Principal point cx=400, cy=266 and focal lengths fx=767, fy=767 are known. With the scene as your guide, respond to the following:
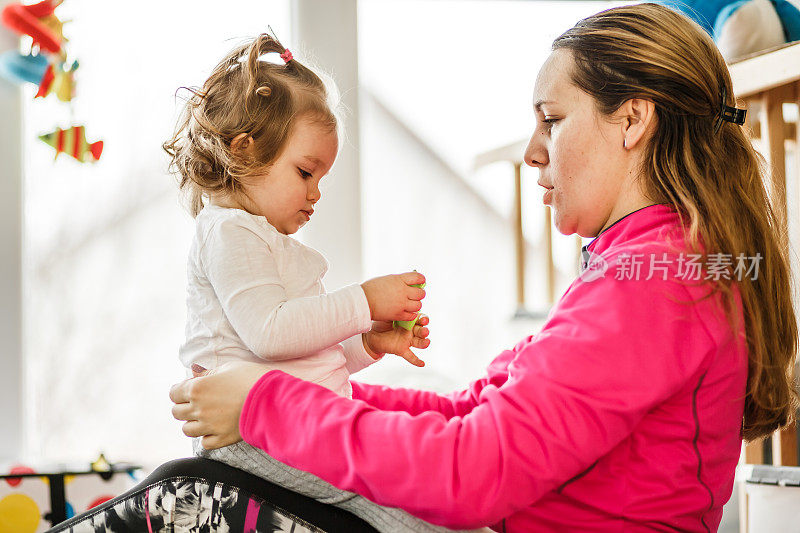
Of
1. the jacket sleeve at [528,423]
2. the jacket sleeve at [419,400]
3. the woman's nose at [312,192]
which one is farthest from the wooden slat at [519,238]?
the jacket sleeve at [528,423]

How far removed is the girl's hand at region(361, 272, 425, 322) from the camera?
1.11 m

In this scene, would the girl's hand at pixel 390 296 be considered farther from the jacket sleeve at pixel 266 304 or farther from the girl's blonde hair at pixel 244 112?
the girl's blonde hair at pixel 244 112

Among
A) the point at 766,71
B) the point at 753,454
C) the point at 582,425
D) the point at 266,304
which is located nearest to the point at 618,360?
the point at 582,425

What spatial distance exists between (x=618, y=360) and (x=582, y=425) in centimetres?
8

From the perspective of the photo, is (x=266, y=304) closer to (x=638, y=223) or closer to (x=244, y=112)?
(x=244, y=112)

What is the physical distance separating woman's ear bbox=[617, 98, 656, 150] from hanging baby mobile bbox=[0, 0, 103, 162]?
168 centimetres

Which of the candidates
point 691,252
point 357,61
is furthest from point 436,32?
point 691,252

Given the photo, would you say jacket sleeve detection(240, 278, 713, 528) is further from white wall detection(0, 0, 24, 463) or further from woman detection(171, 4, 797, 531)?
white wall detection(0, 0, 24, 463)

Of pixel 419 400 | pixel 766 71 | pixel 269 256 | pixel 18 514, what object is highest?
pixel 766 71

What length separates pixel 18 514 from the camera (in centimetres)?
175

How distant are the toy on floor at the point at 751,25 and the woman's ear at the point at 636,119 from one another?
2.55ft

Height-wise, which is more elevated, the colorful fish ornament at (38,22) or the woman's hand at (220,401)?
the colorful fish ornament at (38,22)

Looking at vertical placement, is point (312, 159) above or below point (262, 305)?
above

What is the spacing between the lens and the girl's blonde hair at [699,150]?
3.14 ft
